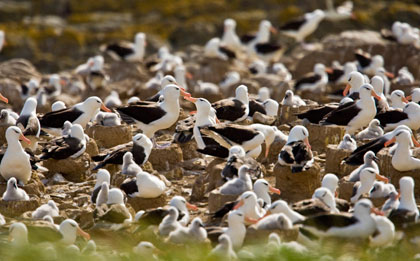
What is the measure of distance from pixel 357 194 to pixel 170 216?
288 centimetres

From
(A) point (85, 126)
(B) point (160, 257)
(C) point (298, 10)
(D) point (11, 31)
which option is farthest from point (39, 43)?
(B) point (160, 257)

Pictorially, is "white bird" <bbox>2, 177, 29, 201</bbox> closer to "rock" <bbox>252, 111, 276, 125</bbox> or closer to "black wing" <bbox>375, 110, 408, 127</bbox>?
"rock" <bbox>252, 111, 276, 125</bbox>

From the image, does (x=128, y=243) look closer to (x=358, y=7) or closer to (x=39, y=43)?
(x=39, y=43)

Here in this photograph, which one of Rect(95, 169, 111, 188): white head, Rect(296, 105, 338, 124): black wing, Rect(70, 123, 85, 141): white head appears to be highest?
Rect(70, 123, 85, 141): white head

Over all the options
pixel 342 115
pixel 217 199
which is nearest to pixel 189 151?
pixel 342 115

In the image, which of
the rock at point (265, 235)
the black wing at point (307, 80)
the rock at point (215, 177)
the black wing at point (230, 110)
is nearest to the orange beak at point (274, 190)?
the rock at point (215, 177)

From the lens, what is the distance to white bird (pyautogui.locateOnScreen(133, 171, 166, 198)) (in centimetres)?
1340

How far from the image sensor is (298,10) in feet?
139

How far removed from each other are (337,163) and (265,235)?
4.03 metres

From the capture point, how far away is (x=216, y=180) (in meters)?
14.3

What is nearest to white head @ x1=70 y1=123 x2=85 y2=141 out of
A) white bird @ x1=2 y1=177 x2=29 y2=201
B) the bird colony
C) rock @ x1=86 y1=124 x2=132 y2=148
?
the bird colony

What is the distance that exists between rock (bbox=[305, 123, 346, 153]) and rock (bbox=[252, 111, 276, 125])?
1.24 m

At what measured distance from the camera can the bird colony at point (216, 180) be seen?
36.6 ft

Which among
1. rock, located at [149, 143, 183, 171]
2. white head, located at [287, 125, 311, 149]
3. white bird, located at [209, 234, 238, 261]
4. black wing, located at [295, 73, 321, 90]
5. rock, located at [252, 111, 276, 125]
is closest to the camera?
white bird, located at [209, 234, 238, 261]
